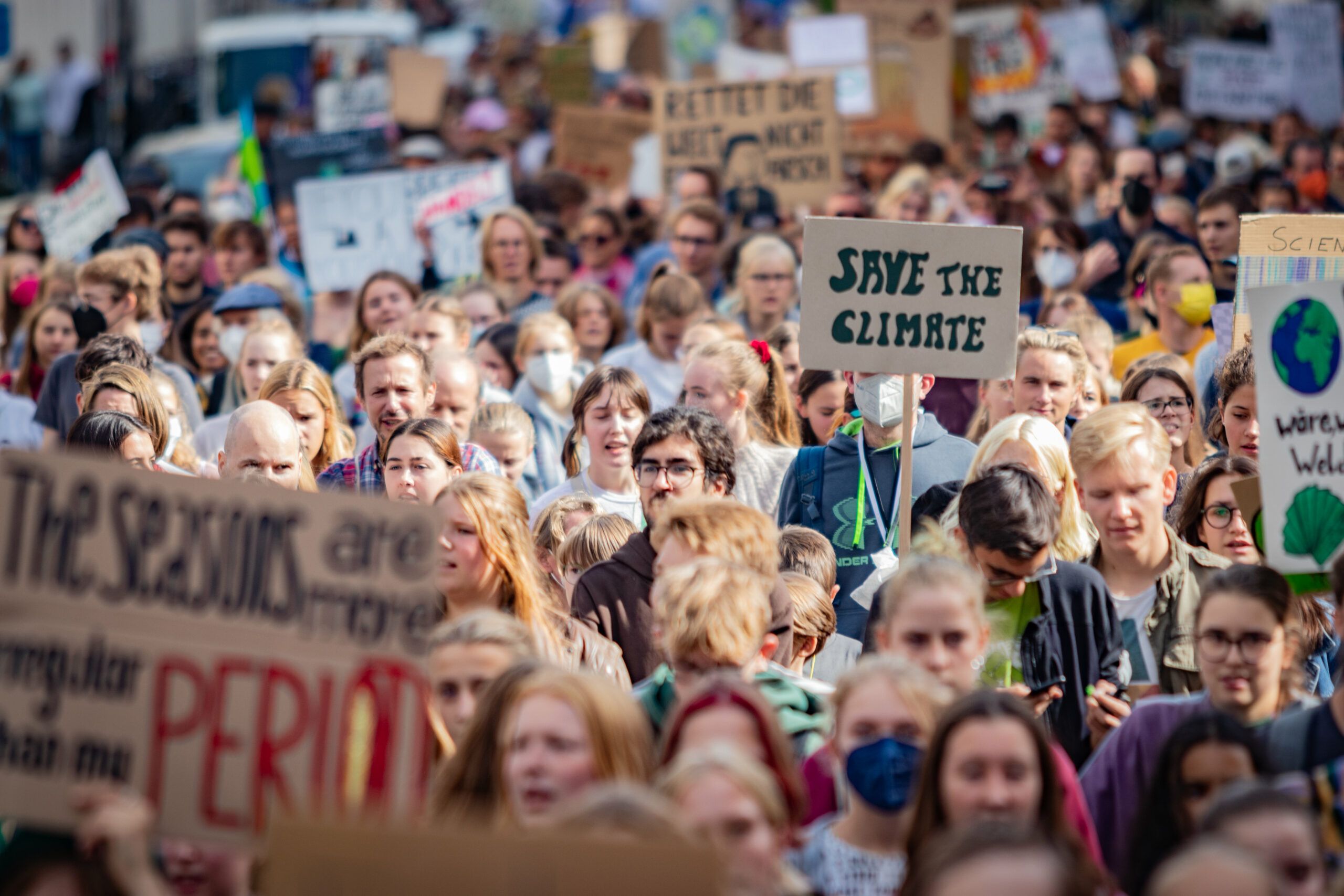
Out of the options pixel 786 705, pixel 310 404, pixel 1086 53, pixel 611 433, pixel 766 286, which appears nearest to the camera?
pixel 786 705

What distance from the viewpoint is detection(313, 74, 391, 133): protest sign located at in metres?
17.2

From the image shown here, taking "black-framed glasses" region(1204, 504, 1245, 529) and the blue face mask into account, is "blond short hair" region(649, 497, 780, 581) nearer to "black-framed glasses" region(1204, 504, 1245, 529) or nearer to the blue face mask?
the blue face mask

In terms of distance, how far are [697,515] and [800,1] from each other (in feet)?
91.2

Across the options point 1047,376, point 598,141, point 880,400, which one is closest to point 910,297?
point 880,400

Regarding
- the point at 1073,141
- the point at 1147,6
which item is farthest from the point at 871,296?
the point at 1147,6

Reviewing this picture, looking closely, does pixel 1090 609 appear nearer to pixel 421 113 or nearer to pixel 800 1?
pixel 421 113

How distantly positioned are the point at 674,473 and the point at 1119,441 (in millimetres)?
1460

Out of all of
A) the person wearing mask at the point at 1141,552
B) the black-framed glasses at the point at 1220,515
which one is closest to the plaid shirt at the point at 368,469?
the person wearing mask at the point at 1141,552

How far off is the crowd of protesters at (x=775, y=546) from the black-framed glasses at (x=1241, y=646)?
0.04 feet

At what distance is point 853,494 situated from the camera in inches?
249

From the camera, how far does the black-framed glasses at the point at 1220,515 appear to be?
18.3 ft

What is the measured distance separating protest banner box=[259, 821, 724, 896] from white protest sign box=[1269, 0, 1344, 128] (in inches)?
574

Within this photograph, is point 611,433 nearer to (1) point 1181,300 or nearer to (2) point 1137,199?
(1) point 1181,300

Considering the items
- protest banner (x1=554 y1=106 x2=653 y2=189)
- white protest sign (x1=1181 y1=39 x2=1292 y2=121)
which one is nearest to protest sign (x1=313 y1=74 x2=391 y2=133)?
protest banner (x1=554 y1=106 x2=653 y2=189)
